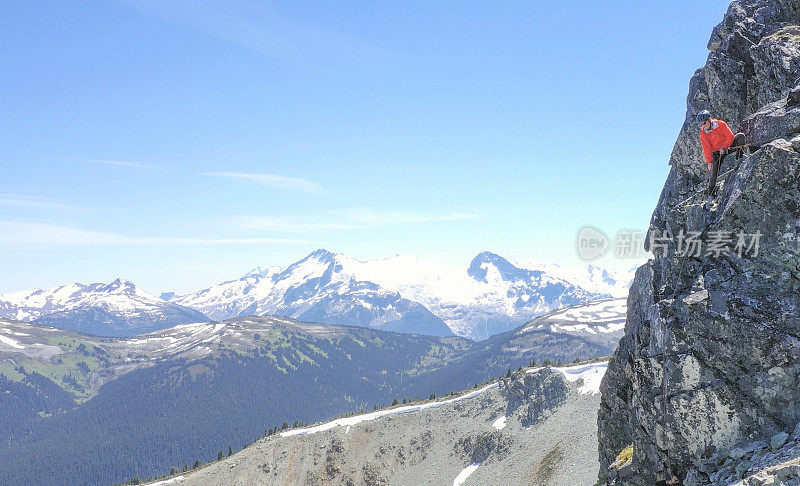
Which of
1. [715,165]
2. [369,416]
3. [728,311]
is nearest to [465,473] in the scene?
[369,416]

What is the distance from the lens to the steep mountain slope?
7969 centimetres

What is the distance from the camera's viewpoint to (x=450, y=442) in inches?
Result: 3878

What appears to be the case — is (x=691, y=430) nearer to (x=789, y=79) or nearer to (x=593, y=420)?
(x=789, y=79)

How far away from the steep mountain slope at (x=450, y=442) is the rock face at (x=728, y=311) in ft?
174

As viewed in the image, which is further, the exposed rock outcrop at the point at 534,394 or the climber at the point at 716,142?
the exposed rock outcrop at the point at 534,394

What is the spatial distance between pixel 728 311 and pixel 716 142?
846 cm

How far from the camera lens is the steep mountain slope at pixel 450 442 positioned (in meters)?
79.7

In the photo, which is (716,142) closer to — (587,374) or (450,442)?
(587,374)

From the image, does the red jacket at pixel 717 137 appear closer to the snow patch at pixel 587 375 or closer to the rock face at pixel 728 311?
the rock face at pixel 728 311

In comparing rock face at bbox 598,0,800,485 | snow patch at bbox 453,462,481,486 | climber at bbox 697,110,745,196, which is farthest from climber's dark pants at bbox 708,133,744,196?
snow patch at bbox 453,462,481,486

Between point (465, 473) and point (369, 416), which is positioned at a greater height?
point (369, 416)

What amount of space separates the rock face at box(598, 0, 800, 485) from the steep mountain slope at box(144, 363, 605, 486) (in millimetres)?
53144

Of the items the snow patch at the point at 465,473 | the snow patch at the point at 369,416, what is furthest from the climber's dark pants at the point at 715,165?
the snow patch at the point at 369,416

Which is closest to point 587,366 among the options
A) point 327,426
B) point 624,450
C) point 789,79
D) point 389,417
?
point 389,417
